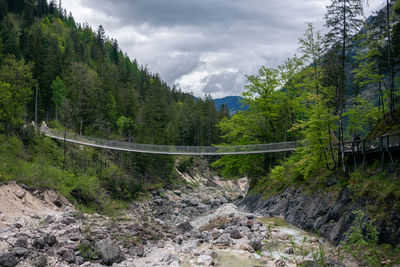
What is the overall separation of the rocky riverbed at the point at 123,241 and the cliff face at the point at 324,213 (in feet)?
2.14

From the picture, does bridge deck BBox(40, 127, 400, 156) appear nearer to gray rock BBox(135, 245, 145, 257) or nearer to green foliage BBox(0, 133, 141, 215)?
green foliage BBox(0, 133, 141, 215)

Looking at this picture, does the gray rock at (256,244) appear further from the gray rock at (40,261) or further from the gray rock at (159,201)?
the gray rock at (159,201)

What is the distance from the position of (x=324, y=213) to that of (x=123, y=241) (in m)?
8.61

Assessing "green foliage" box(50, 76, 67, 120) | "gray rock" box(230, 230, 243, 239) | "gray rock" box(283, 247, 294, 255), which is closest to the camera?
"gray rock" box(283, 247, 294, 255)

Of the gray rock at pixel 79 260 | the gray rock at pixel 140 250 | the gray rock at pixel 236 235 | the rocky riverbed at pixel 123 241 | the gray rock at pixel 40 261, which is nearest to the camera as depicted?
the gray rock at pixel 40 261

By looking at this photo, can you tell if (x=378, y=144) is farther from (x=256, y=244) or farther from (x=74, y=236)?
(x=74, y=236)

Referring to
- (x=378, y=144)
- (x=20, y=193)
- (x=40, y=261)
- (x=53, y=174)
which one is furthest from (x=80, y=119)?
(x=378, y=144)

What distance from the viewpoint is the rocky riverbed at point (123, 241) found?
977 centimetres

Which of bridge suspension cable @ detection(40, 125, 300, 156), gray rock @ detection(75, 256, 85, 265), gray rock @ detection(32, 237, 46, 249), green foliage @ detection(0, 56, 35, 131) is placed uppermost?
green foliage @ detection(0, 56, 35, 131)

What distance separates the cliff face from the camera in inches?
357

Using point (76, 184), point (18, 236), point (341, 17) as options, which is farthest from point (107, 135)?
point (341, 17)

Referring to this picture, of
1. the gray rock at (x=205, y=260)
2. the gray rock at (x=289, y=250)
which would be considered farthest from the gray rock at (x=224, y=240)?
→ the gray rock at (x=289, y=250)

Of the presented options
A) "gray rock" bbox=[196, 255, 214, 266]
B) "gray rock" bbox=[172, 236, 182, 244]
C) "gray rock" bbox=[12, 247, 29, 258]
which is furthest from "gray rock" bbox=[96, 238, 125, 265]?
"gray rock" bbox=[172, 236, 182, 244]

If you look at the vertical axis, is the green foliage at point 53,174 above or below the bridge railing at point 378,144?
below
